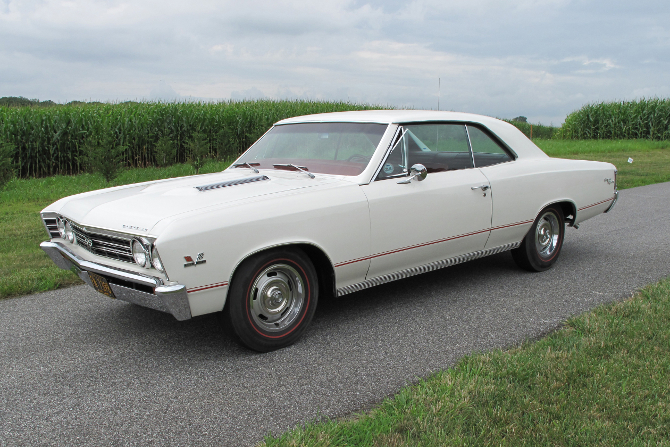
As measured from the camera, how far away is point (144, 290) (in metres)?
3.64

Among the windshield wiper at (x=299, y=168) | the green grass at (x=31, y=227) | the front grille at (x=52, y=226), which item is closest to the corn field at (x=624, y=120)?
the green grass at (x=31, y=227)

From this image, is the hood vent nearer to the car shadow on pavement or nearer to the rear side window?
the car shadow on pavement

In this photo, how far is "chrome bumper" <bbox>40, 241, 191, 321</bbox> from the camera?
347 cm

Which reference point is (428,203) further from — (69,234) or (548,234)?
(69,234)

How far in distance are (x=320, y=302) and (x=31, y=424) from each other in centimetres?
254

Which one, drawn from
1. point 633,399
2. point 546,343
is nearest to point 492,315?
point 546,343

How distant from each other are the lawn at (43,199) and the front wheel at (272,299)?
9.08 ft

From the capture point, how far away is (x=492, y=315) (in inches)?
183

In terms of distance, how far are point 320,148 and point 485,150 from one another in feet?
5.39

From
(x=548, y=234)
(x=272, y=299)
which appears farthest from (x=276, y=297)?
(x=548, y=234)

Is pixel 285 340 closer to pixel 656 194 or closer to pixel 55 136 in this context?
pixel 656 194

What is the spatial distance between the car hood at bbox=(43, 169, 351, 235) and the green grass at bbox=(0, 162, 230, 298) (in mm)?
1319

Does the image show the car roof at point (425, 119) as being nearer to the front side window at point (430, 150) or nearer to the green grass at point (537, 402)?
the front side window at point (430, 150)

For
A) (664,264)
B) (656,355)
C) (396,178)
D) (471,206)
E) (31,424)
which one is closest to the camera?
(31,424)
